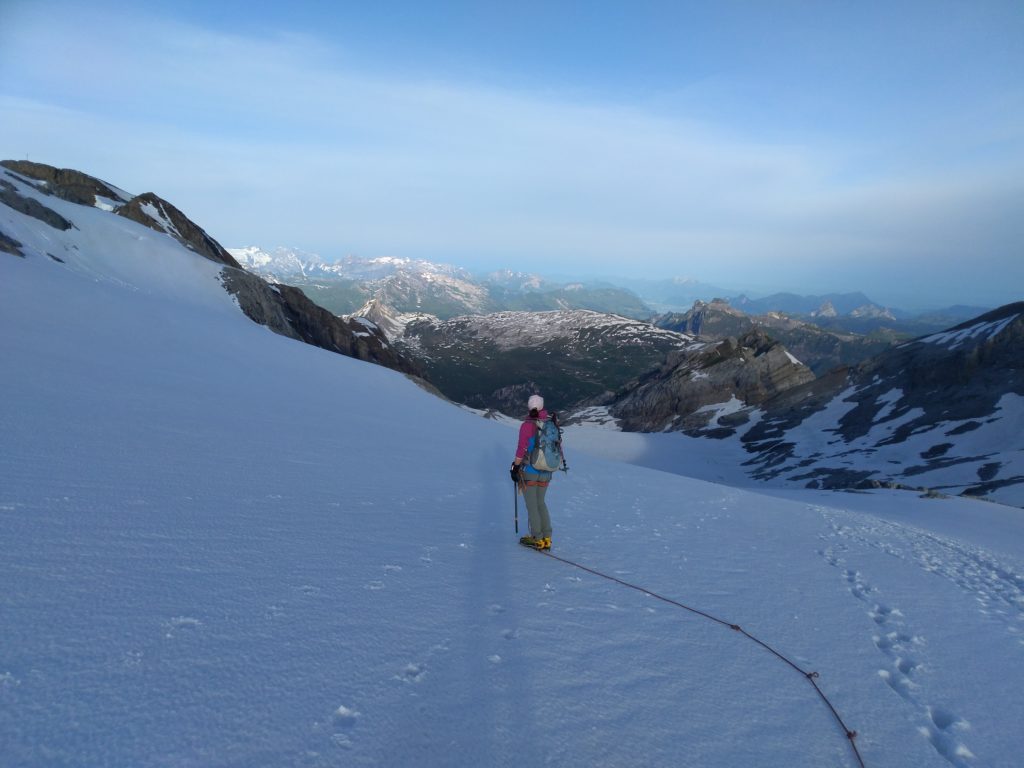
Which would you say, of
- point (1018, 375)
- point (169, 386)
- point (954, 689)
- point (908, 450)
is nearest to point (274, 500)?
point (169, 386)

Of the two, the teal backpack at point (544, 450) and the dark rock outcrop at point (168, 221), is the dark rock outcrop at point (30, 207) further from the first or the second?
the teal backpack at point (544, 450)

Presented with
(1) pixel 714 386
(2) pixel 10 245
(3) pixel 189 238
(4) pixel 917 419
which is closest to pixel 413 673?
(2) pixel 10 245

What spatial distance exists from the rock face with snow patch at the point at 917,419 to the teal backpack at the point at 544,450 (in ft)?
124

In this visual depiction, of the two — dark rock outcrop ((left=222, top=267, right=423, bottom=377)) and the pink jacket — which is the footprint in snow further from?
dark rock outcrop ((left=222, top=267, right=423, bottom=377))

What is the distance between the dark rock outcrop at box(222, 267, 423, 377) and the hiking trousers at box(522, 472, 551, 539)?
4124 cm

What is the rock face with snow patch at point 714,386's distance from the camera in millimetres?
85625

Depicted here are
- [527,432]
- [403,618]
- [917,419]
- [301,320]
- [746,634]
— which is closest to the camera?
[403,618]

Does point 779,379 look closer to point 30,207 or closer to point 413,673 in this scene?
point 30,207

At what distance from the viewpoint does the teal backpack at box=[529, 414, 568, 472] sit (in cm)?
861

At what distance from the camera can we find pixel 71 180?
199 feet

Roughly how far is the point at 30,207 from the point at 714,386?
3477 inches

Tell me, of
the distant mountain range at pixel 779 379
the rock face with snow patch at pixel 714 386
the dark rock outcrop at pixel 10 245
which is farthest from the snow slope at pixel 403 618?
the rock face with snow patch at pixel 714 386

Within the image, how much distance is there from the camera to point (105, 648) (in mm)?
3898

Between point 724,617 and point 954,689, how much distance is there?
7.90ft
